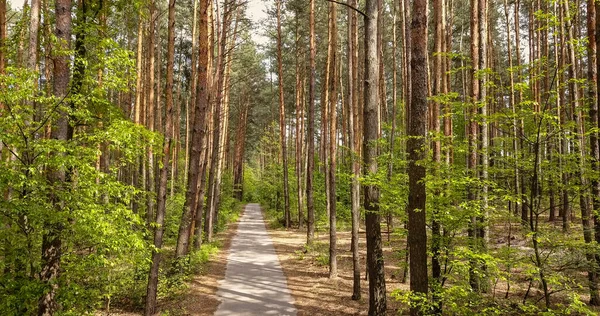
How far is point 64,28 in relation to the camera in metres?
6.14

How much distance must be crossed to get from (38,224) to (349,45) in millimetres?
8108

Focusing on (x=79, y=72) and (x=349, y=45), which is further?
(x=349, y=45)

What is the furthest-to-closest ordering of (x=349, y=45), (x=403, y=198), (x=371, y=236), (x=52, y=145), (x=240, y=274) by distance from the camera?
(x=240, y=274) < (x=349, y=45) < (x=403, y=198) < (x=371, y=236) < (x=52, y=145)

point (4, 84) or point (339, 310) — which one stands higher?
point (4, 84)

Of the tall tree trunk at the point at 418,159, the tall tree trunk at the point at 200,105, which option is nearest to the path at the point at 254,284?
the tall tree trunk at the point at 200,105

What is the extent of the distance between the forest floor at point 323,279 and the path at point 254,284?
0.33m

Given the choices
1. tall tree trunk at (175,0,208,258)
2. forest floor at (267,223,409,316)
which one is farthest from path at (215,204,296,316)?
tall tree trunk at (175,0,208,258)

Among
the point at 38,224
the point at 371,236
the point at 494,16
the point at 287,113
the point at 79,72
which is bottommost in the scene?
the point at 371,236

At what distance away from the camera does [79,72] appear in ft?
19.9

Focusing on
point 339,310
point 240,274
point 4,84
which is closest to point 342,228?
point 240,274

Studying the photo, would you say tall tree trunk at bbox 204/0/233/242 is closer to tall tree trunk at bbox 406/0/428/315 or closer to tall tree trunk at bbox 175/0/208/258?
tall tree trunk at bbox 175/0/208/258

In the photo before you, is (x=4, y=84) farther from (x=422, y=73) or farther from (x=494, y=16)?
(x=494, y=16)

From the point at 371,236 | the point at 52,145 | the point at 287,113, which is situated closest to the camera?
the point at 52,145

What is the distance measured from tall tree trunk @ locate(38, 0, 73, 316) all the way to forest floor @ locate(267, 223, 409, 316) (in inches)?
194
